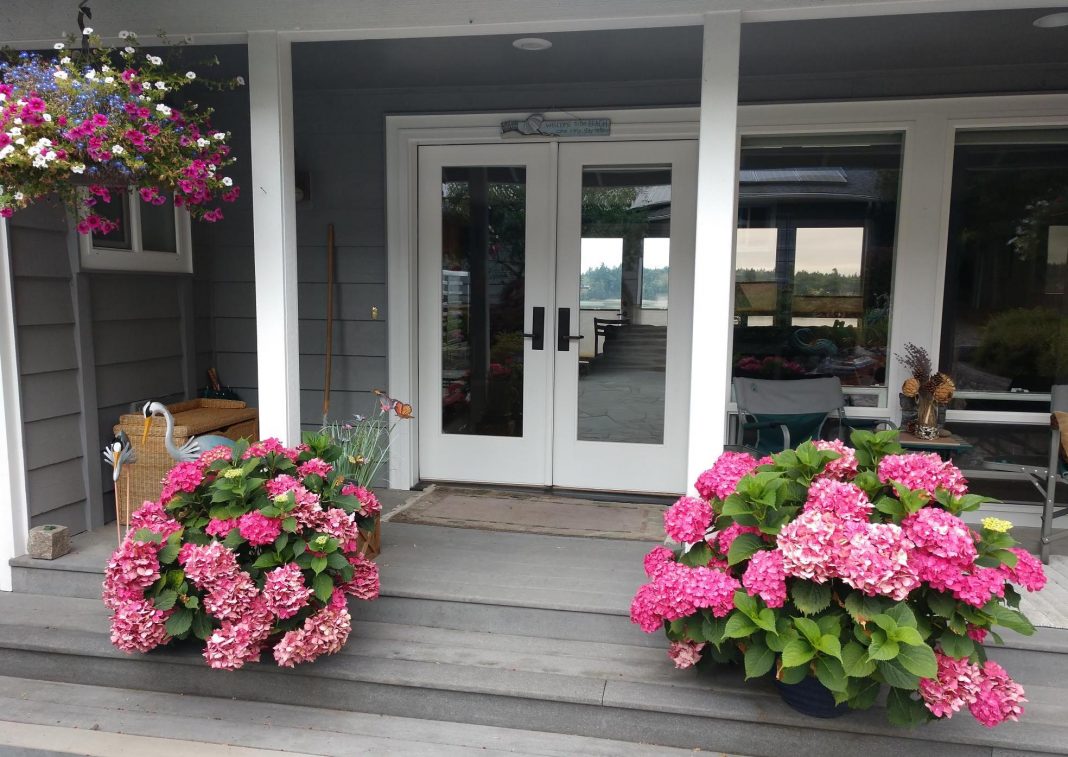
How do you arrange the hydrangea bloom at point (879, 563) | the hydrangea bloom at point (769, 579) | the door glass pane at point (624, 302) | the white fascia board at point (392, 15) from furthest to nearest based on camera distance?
the door glass pane at point (624, 302), the white fascia board at point (392, 15), the hydrangea bloom at point (769, 579), the hydrangea bloom at point (879, 563)

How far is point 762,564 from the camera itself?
1973 millimetres

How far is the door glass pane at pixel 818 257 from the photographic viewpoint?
3723 millimetres

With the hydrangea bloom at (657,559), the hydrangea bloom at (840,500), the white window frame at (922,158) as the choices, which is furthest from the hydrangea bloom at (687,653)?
the white window frame at (922,158)

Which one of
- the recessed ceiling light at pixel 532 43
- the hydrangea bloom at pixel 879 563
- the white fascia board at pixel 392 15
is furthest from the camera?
the recessed ceiling light at pixel 532 43

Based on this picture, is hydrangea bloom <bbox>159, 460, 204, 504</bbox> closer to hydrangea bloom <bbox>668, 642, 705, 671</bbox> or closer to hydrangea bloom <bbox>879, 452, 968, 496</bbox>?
hydrangea bloom <bbox>668, 642, 705, 671</bbox>

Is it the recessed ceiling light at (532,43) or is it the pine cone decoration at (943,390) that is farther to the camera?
the pine cone decoration at (943,390)

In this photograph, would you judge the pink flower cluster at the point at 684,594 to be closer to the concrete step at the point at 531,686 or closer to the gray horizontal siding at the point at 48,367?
the concrete step at the point at 531,686

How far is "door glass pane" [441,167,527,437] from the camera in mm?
4004

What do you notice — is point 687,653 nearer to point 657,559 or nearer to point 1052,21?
point 657,559

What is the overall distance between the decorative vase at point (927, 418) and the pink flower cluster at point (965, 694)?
178cm

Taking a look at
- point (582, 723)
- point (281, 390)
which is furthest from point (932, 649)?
point (281, 390)

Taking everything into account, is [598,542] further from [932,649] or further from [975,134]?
[975,134]

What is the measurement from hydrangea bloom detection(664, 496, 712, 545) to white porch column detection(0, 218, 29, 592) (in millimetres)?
2581

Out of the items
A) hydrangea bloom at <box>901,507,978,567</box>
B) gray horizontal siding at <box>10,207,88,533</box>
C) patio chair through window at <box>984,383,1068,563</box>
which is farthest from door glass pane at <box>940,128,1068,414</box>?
gray horizontal siding at <box>10,207,88,533</box>
